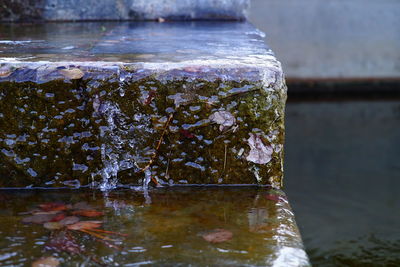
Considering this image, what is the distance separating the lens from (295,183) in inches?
190

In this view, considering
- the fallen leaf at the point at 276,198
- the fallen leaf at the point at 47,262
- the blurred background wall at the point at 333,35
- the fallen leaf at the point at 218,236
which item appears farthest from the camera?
the blurred background wall at the point at 333,35

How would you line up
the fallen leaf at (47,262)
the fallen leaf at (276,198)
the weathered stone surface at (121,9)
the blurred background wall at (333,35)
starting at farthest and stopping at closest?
the blurred background wall at (333,35) < the weathered stone surface at (121,9) < the fallen leaf at (276,198) < the fallen leaf at (47,262)

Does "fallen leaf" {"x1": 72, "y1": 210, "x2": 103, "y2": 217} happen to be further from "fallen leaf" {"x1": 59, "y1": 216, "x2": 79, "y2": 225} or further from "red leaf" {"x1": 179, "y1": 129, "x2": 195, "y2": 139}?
"red leaf" {"x1": 179, "y1": 129, "x2": 195, "y2": 139}

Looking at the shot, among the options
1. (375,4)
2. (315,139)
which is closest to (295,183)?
(315,139)

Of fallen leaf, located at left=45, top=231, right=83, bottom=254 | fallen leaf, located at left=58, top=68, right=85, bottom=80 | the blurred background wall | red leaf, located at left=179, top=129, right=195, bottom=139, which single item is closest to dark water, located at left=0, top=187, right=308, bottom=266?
fallen leaf, located at left=45, top=231, right=83, bottom=254

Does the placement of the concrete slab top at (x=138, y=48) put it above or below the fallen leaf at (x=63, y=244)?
above

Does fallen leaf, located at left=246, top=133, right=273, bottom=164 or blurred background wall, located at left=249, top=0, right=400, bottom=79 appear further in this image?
blurred background wall, located at left=249, top=0, right=400, bottom=79

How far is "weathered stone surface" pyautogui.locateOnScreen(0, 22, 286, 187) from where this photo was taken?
130cm

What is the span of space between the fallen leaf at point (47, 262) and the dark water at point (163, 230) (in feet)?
0.03

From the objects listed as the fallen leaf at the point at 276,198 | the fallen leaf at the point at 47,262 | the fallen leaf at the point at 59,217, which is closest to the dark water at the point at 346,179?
the fallen leaf at the point at 276,198

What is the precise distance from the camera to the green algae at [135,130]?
1304 mm

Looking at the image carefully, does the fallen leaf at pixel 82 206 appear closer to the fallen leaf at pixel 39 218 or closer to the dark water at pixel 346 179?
the fallen leaf at pixel 39 218

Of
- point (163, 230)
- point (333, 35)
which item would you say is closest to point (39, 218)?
point (163, 230)

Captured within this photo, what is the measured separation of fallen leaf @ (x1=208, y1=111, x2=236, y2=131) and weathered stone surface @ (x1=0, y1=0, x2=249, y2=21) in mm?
2008
